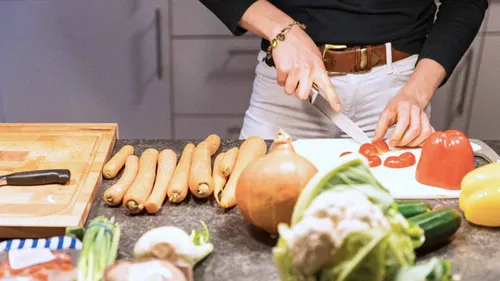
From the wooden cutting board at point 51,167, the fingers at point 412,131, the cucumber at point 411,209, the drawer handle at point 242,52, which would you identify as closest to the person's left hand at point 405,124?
the fingers at point 412,131

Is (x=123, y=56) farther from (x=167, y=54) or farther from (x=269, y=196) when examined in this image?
(x=269, y=196)

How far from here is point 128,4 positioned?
2131 mm

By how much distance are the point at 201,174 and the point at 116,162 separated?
19 cm

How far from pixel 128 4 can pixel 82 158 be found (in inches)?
42.9

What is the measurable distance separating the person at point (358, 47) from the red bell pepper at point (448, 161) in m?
0.21

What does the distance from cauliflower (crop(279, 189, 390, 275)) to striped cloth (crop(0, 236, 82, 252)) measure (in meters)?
0.36

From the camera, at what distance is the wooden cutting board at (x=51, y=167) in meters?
0.94

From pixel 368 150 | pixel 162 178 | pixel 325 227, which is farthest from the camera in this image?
pixel 368 150

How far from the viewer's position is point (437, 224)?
0.88 meters

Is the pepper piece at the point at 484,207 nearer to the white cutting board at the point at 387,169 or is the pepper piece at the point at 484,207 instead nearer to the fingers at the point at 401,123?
the white cutting board at the point at 387,169

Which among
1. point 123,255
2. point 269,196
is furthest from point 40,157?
point 269,196

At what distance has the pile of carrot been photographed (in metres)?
1.03

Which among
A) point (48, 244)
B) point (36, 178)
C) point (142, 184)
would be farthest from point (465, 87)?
point (48, 244)

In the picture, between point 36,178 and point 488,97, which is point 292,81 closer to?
point 36,178
